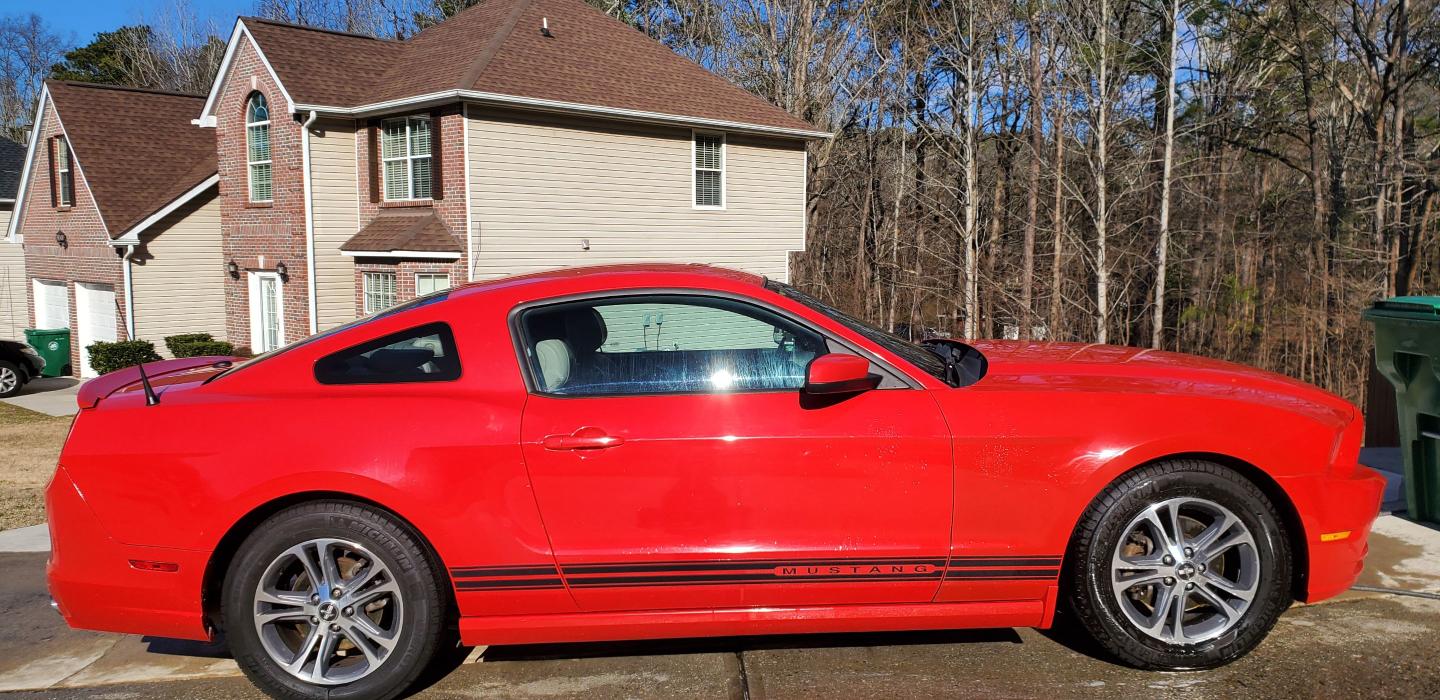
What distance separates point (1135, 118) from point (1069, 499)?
17.5 metres

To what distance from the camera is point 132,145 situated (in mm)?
23250

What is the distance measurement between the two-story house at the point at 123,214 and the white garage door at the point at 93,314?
2cm

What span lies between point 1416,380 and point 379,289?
16.7 meters

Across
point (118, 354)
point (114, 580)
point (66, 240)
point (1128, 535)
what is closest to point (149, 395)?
point (114, 580)

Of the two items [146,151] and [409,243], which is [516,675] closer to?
[409,243]

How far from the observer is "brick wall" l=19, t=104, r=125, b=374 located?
72.2ft

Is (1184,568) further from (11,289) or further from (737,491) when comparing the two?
(11,289)

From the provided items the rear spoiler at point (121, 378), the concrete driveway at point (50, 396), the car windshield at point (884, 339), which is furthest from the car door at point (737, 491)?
the concrete driveway at point (50, 396)

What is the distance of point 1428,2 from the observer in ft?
65.8

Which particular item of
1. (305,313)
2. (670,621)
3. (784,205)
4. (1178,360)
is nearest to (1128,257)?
(784,205)

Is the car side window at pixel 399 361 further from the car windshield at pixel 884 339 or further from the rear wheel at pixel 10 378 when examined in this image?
the rear wheel at pixel 10 378

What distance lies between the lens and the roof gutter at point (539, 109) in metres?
16.8

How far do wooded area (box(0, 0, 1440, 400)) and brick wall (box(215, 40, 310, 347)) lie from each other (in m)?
12.5

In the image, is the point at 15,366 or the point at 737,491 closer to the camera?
the point at 737,491
